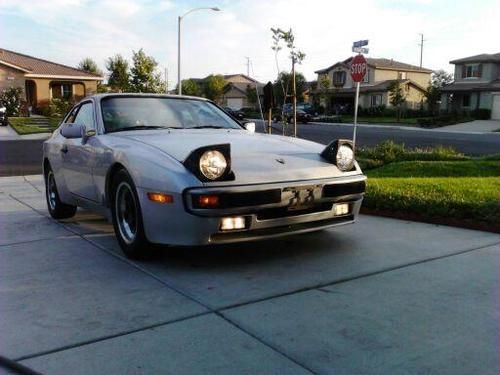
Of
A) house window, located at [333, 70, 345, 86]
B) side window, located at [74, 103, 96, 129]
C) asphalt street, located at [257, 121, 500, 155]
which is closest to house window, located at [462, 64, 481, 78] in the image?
house window, located at [333, 70, 345, 86]

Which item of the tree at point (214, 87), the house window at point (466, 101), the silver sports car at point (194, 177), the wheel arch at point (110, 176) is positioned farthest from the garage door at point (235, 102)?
the wheel arch at point (110, 176)

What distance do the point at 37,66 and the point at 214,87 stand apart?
1457 inches

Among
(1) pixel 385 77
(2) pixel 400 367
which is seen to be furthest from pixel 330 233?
(1) pixel 385 77

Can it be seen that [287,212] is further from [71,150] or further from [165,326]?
[71,150]

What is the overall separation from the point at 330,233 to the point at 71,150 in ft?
9.21

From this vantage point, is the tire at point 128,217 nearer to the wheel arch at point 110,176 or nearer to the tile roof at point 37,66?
the wheel arch at point 110,176

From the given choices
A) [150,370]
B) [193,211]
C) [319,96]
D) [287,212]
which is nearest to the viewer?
[150,370]

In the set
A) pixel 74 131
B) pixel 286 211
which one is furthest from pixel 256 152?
pixel 74 131

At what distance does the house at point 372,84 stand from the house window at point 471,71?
6519 mm

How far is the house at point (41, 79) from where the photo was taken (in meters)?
40.5

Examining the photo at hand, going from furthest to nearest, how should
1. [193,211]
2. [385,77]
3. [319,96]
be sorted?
[385,77] → [319,96] → [193,211]

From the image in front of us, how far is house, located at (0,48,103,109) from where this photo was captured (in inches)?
1593

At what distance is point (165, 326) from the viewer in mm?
3148

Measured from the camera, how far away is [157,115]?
538 cm
